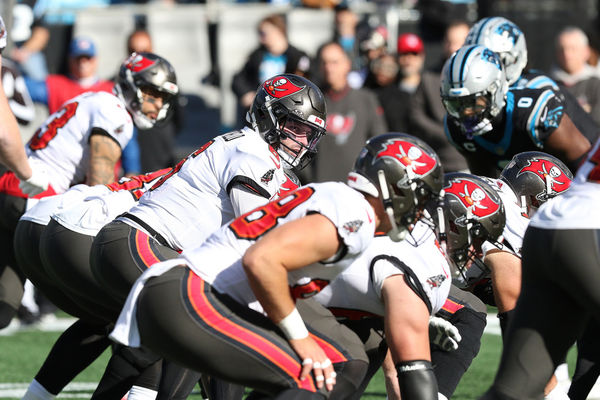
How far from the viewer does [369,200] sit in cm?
370

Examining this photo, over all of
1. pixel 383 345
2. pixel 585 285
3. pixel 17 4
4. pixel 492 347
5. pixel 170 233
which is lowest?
Answer: pixel 492 347

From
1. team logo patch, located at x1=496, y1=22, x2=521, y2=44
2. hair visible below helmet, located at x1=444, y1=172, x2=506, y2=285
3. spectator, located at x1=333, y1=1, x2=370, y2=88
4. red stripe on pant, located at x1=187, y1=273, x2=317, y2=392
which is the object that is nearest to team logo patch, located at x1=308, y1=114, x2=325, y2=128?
hair visible below helmet, located at x1=444, y1=172, x2=506, y2=285

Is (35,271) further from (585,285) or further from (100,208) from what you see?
(585,285)

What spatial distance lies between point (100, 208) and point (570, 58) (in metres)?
5.02

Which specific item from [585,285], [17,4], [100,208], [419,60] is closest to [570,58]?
[419,60]

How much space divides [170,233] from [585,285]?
190cm

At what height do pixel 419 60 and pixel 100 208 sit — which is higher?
pixel 100 208

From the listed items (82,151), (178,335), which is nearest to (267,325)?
(178,335)

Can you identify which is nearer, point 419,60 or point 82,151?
point 82,151

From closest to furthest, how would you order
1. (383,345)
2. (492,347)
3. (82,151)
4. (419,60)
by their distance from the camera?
(383,345) → (82,151) → (492,347) → (419,60)

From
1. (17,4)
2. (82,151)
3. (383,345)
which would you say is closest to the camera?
(383,345)

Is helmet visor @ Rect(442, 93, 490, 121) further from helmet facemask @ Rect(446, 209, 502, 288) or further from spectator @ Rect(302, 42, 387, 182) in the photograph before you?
spectator @ Rect(302, 42, 387, 182)

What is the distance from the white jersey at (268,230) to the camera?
3.51m

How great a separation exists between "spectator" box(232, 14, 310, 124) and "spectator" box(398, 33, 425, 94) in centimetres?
87
